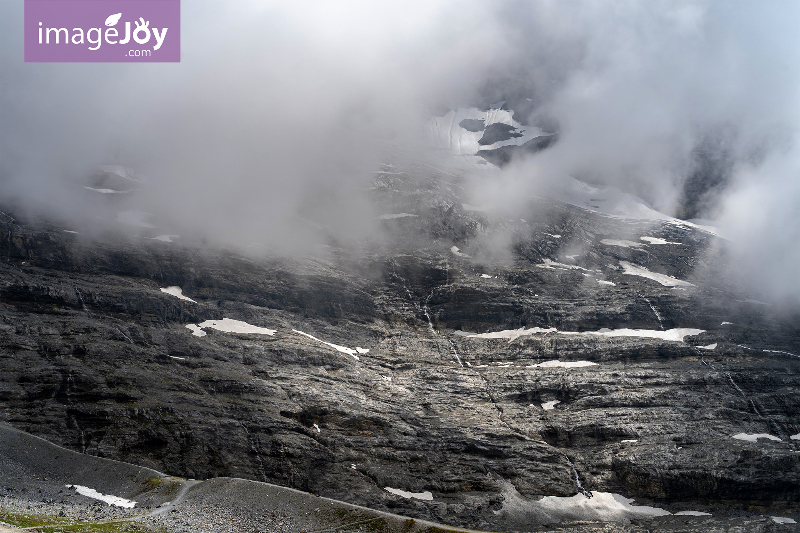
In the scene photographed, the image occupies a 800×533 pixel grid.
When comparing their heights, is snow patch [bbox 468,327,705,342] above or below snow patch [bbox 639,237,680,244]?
below

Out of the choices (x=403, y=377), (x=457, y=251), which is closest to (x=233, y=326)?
(x=403, y=377)

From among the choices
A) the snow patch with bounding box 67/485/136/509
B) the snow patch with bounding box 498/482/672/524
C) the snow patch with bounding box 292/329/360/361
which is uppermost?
the snow patch with bounding box 292/329/360/361

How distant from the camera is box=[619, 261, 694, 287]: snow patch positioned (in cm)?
11925

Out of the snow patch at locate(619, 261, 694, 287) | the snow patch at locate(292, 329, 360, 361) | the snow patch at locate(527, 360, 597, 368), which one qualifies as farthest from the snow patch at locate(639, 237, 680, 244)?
the snow patch at locate(292, 329, 360, 361)

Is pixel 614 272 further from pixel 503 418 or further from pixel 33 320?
pixel 33 320

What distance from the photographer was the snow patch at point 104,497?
4994cm

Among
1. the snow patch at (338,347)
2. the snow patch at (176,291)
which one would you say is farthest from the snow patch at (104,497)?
the snow patch at (338,347)

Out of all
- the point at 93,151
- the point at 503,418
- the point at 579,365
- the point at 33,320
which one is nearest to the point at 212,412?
the point at 33,320

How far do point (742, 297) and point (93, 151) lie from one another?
143362mm

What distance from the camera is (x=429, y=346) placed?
92000 millimetres

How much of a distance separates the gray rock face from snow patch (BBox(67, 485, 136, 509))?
5637 mm

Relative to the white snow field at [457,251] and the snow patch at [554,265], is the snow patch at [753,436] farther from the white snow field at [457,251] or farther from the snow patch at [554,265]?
the white snow field at [457,251]

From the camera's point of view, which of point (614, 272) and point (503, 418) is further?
point (614, 272)

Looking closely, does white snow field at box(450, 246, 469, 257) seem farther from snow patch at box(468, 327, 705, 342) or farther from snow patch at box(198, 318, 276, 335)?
snow patch at box(198, 318, 276, 335)
